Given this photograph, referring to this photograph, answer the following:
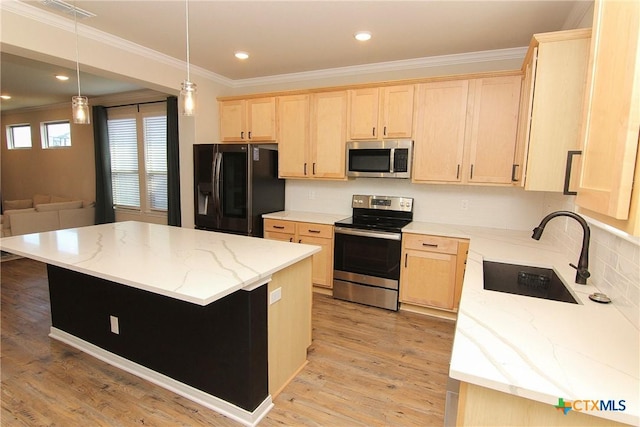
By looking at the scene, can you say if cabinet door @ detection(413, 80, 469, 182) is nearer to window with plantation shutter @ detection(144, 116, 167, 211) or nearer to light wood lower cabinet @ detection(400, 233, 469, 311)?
light wood lower cabinet @ detection(400, 233, 469, 311)

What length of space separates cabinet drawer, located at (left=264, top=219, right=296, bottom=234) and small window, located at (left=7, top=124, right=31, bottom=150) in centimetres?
689

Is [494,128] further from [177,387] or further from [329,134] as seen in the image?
[177,387]

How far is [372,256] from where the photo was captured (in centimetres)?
336

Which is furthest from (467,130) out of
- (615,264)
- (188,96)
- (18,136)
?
(18,136)

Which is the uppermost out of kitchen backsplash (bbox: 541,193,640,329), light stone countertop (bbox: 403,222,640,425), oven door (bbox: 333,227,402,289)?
kitchen backsplash (bbox: 541,193,640,329)

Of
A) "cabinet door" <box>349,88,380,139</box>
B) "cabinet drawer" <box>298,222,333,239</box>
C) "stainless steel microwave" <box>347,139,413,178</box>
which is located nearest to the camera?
"stainless steel microwave" <box>347,139,413,178</box>

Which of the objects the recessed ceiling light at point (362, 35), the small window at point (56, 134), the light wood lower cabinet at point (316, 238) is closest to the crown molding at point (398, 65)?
the recessed ceiling light at point (362, 35)

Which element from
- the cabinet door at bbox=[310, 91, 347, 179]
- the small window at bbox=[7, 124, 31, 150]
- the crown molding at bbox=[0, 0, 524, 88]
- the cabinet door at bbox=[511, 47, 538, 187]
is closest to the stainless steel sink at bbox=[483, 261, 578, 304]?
the cabinet door at bbox=[511, 47, 538, 187]

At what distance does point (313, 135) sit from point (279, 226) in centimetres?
114

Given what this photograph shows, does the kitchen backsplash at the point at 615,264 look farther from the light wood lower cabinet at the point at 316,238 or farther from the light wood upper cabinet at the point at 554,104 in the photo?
the light wood lower cabinet at the point at 316,238

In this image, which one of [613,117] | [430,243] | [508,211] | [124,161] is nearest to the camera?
[613,117]

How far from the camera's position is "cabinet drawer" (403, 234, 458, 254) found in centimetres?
303

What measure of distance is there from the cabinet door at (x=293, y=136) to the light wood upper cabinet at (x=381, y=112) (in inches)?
23.0

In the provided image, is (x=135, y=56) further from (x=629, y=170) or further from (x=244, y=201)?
(x=629, y=170)
